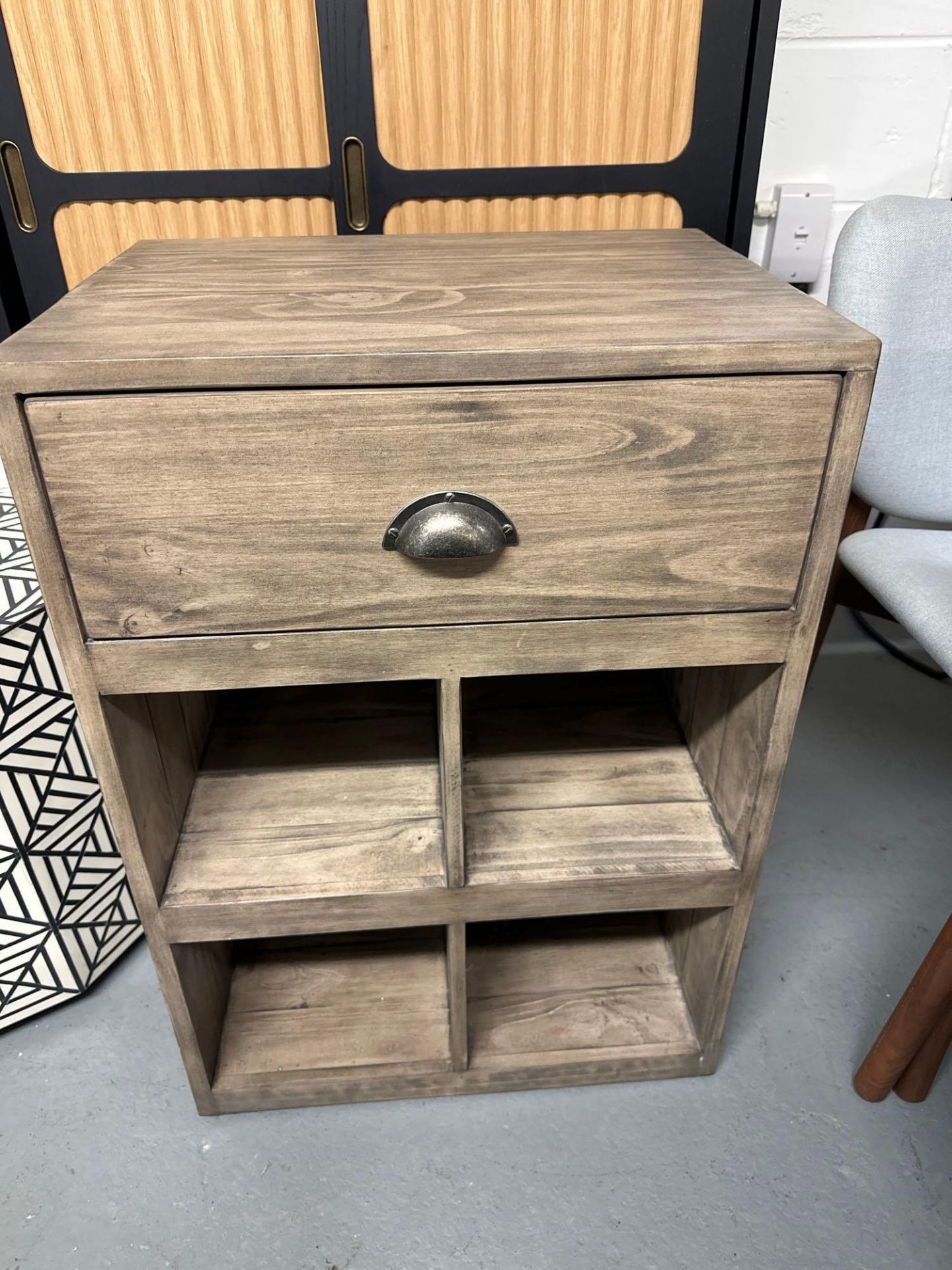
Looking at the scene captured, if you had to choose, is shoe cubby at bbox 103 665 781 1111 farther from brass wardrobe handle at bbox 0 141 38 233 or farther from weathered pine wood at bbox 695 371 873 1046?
brass wardrobe handle at bbox 0 141 38 233

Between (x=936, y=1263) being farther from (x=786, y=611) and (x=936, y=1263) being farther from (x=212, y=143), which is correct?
(x=212, y=143)

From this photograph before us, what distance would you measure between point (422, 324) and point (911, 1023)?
0.76 metres

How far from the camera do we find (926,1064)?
0.87 m

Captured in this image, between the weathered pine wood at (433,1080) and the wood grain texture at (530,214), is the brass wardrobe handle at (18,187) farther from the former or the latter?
the weathered pine wood at (433,1080)

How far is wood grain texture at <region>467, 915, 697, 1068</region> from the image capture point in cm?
90

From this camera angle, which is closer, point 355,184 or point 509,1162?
point 509,1162

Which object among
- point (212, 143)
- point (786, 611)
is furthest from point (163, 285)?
point (786, 611)

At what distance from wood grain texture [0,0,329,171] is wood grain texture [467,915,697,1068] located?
906 millimetres

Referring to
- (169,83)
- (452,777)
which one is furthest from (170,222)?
(452,777)

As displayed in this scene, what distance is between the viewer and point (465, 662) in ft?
2.11

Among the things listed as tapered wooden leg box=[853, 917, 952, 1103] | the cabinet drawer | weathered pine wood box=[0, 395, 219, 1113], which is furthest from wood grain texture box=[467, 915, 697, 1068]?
→ the cabinet drawer

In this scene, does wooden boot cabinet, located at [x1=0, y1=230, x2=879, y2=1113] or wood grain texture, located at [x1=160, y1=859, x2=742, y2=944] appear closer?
wooden boot cabinet, located at [x1=0, y1=230, x2=879, y2=1113]

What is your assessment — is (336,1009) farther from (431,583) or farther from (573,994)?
(431,583)

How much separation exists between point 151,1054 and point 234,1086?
13 cm
